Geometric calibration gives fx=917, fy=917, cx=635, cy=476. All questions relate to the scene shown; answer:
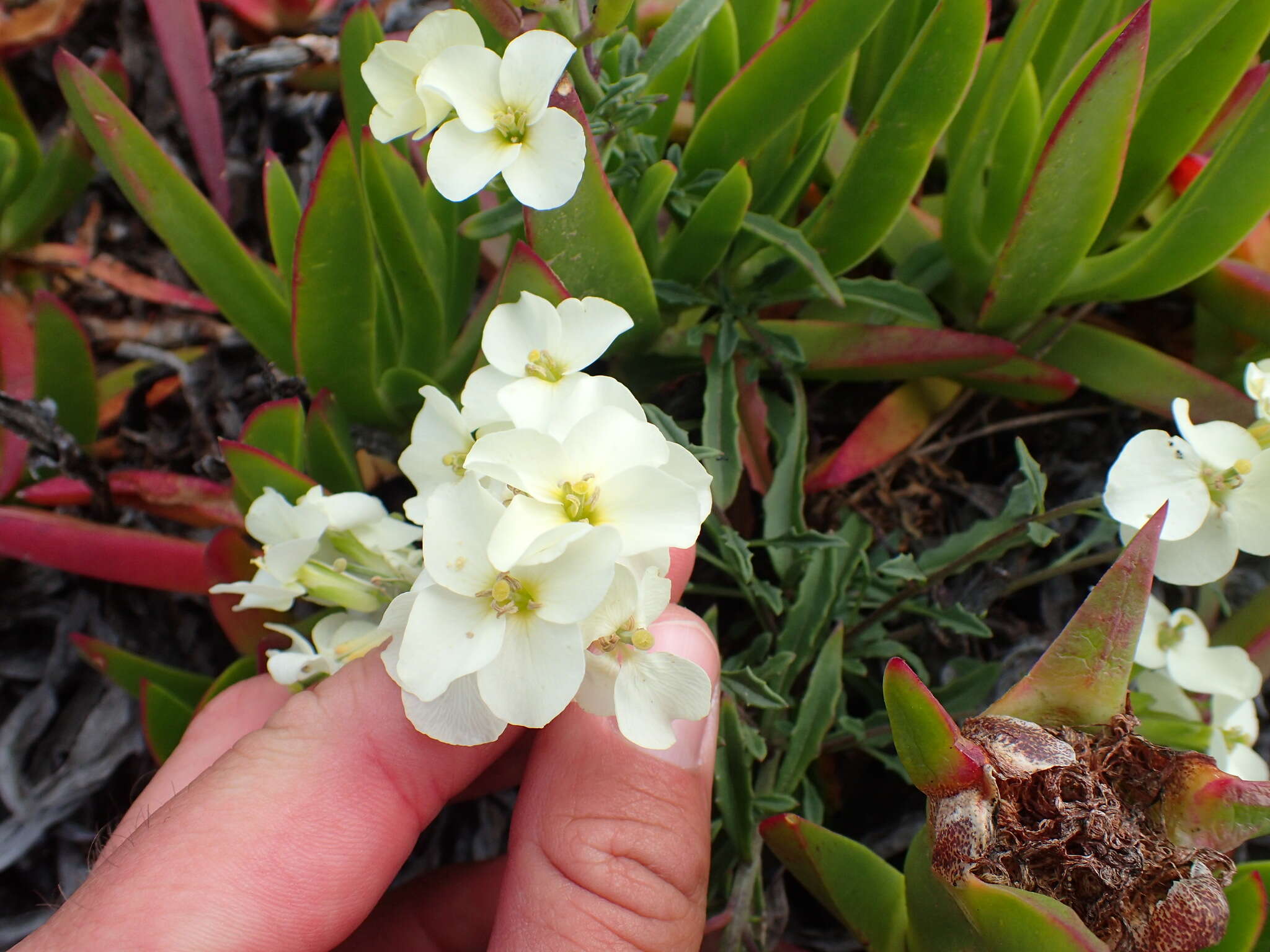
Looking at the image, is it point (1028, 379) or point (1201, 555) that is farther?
point (1028, 379)

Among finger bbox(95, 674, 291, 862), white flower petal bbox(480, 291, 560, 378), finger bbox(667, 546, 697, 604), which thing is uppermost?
white flower petal bbox(480, 291, 560, 378)

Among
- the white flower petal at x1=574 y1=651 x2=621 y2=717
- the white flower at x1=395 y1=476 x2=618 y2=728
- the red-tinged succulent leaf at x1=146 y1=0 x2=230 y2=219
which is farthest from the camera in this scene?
the red-tinged succulent leaf at x1=146 y1=0 x2=230 y2=219

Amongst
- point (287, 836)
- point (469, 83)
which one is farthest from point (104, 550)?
point (469, 83)

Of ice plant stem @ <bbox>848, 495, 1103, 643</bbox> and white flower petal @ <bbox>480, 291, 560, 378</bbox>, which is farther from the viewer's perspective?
ice plant stem @ <bbox>848, 495, 1103, 643</bbox>

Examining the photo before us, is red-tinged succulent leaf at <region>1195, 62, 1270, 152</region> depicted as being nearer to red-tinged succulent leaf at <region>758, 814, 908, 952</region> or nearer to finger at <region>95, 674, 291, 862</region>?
red-tinged succulent leaf at <region>758, 814, 908, 952</region>

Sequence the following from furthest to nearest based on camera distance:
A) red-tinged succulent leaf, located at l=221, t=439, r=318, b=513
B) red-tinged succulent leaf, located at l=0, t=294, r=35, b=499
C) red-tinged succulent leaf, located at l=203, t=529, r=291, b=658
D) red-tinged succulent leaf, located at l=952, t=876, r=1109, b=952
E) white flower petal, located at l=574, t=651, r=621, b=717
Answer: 1. red-tinged succulent leaf, located at l=0, t=294, r=35, b=499
2. red-tinged succulent leaf, located at l=203, t=529, r=291, b=658
3. red-tinged succulent leaf, located at l=221, t=439, r=318, b=513
4. white flower petal, located at l=574, t=651, r=621, b=717
5. red-tinged succulent leaf, located at l=952, t=876, r=1109, b=952

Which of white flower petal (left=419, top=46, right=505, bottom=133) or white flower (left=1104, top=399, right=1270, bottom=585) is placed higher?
white flower petal (left=419, top=46, right=505, bottom=133)

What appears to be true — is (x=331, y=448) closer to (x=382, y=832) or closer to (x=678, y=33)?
(x=382, y=832)

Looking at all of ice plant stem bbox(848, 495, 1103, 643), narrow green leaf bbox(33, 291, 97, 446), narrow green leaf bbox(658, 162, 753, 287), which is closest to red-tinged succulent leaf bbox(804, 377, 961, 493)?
ice plant stem bbox(848, 495, 1103, 643)

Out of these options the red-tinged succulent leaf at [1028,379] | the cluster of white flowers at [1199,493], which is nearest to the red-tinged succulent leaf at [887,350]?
the red-tinged succulent leaf at [1028,379]
